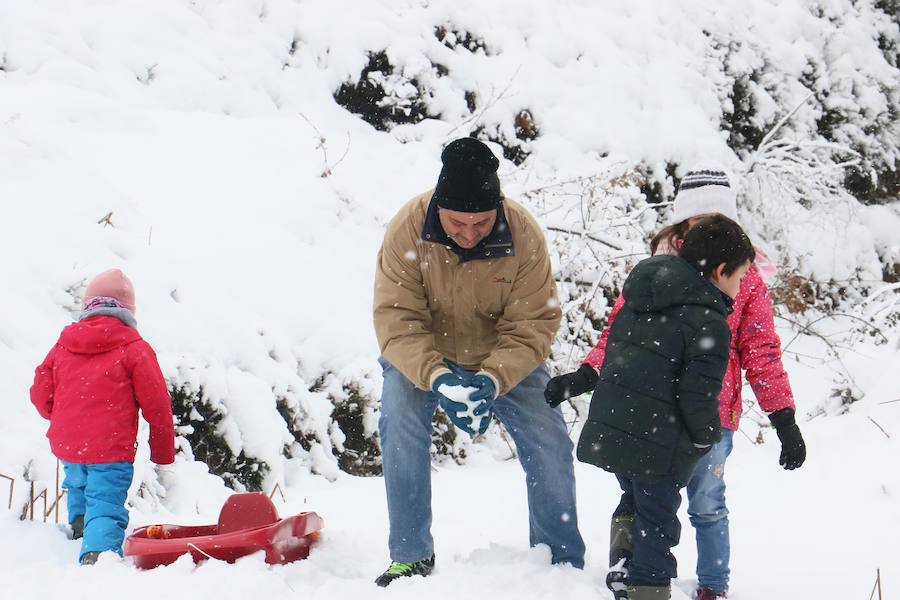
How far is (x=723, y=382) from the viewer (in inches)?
121

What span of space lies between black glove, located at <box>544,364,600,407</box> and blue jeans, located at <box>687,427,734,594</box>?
1.72ft

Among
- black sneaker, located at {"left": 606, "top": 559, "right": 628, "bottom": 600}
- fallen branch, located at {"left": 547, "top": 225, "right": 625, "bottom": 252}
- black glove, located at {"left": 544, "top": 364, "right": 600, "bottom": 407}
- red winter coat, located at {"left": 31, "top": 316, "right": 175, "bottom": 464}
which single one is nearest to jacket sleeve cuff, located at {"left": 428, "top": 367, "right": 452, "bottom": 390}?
black glove, located at {"left": 544, "top": 364, "right": 600, "bottom": 407}

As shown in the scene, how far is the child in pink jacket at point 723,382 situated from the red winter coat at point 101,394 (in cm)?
173

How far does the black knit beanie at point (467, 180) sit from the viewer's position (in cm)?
293

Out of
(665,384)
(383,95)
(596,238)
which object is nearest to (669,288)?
(665,384)

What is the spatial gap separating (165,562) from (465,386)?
1.22 meters

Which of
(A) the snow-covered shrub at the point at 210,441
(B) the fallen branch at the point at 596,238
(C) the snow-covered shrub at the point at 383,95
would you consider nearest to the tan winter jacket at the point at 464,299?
(A) the snow-covered shrub at the point at 210,441

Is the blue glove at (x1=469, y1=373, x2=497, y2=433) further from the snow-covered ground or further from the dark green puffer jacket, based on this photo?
the snow-covered ground

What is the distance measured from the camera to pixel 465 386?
9.46ft

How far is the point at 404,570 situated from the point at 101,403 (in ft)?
4.89

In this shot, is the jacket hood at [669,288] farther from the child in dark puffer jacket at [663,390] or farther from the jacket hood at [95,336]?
the jacket hood at [95,336]

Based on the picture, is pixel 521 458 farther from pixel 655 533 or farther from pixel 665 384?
pixel 665 384

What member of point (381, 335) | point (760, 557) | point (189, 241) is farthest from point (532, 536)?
point (189, 241)

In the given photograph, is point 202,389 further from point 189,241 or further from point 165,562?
point 165,562
